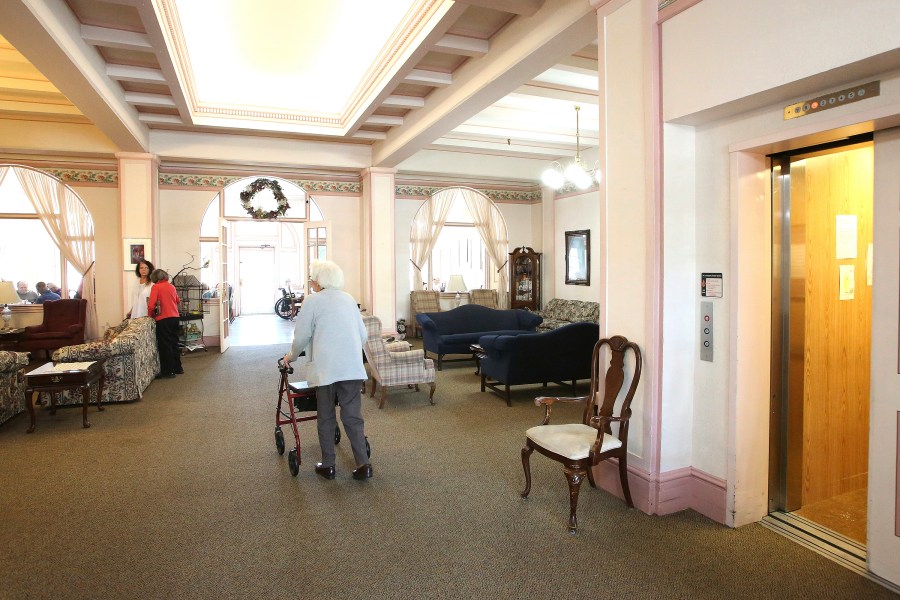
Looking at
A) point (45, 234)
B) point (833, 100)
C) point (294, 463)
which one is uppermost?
point (45, 234)

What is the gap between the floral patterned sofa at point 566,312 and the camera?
9508 millimetres

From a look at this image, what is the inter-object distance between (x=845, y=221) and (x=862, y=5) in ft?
5.07

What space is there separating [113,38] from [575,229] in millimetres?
7947

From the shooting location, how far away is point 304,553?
292cm

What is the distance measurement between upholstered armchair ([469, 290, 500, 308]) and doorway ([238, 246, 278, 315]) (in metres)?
9.62

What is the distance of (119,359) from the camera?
19.6 feet

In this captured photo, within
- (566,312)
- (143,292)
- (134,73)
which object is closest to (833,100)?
(134,73)

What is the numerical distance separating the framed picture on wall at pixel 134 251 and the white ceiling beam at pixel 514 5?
674cm

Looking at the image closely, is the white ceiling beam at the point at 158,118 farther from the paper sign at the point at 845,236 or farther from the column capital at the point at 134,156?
the paper sign at the point at 845,236

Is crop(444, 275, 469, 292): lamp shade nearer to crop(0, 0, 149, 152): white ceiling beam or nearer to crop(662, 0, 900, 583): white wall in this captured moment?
crop(0, 0, 149, 152): white ceiling beam

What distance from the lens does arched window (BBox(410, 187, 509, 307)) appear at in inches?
448

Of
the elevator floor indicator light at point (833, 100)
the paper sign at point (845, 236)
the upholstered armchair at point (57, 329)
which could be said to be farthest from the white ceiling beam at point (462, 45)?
the upholstered armchair at point (57, 329)

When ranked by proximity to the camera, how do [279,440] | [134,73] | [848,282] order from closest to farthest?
1. [848,282]
2. [279,440]
3. [134,73]

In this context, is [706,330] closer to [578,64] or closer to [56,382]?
[578,64]
